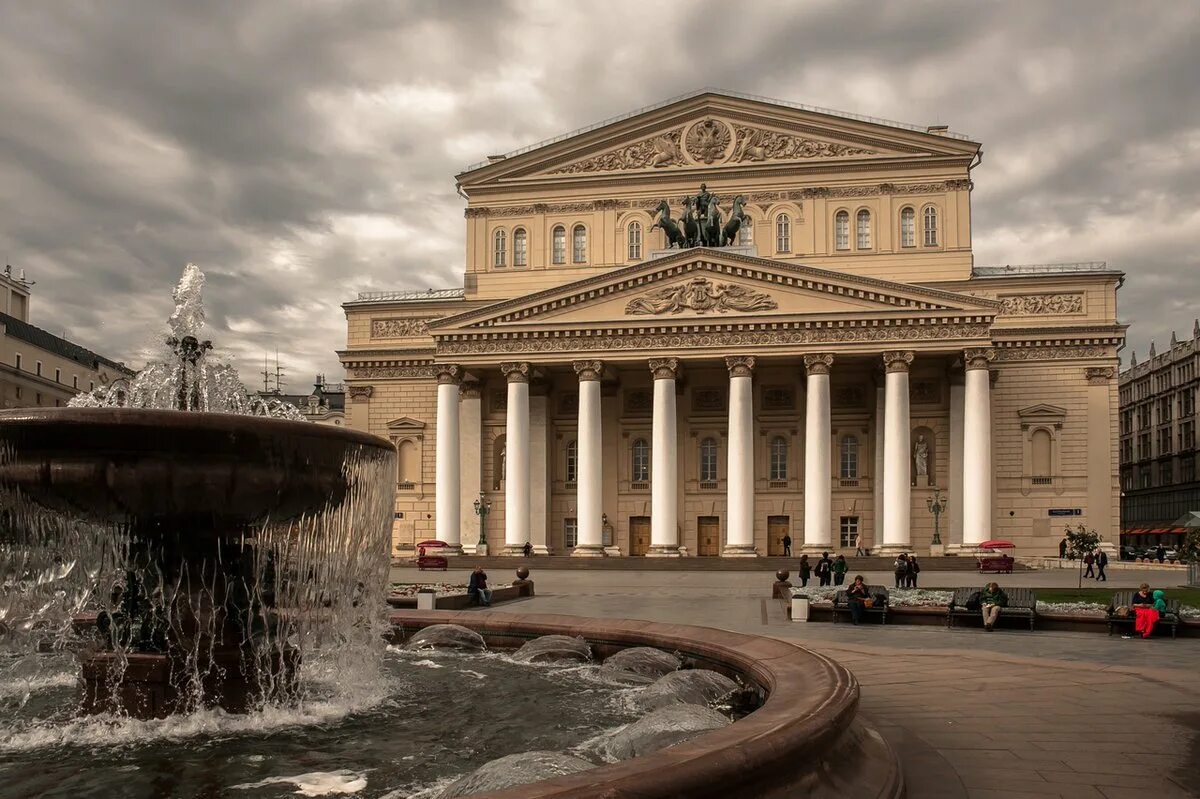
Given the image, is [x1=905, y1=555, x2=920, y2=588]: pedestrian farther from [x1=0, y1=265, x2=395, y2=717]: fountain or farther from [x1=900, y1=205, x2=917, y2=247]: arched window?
[x1=0, y1=265, x2=395, y2=717]: fountain

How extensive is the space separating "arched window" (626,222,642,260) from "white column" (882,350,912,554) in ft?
47.0

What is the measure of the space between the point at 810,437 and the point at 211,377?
35435 millimetres

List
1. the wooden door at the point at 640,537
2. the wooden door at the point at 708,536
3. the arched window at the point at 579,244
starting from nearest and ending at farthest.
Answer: the wooden door at the point at 708,536 < the wooden door at the point at 640,537 < the arched window at the point at 579,244

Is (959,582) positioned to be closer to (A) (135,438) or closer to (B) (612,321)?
(B) (612,321)

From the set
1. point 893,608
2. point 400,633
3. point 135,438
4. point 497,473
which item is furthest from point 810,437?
point 135,438

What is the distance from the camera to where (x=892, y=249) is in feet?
165

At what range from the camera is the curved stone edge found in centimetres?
486

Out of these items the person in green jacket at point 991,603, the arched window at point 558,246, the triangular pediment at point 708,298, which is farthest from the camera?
the arched window at point 558,246

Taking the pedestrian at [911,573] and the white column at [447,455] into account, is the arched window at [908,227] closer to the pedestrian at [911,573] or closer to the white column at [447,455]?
the white column at [447,455]

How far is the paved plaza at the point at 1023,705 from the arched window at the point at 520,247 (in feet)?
113

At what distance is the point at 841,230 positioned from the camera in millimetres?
51031

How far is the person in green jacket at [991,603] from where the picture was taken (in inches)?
749

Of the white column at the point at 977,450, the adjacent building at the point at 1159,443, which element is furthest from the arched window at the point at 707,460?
→ the adjacent building at the point at 1159,443

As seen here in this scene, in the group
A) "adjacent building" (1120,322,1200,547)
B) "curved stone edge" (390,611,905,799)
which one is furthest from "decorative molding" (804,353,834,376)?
"adjacent building" (1120,322,1200,547)
